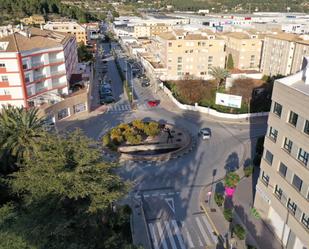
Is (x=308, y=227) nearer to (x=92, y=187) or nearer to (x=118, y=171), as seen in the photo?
(x=92, y=187)

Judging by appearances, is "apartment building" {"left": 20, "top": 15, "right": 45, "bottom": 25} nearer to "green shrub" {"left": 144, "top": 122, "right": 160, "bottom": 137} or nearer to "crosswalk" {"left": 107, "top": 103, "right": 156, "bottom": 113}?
"crosswalk" {"left": 107, "top": 103, "right": 156, "bottom": 113}

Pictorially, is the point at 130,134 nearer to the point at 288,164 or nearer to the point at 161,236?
the point at 161,236

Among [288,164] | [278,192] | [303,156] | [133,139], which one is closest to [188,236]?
[278,192]

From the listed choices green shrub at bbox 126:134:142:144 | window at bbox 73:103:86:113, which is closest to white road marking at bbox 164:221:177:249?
green shrub at bbox 126:134:142:144

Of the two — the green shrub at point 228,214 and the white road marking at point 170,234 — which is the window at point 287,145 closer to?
the green shrub at point 228,214

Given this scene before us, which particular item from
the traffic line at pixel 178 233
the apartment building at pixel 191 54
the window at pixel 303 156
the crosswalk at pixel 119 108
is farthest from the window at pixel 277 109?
the apartment building at pixel 191 54
